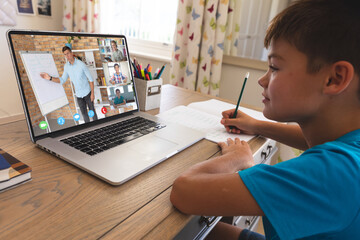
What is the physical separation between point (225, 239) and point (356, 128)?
1.82 ft

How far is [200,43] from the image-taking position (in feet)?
6.58

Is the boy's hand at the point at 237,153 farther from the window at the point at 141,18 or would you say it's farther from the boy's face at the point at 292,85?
the window at the point at 141,18

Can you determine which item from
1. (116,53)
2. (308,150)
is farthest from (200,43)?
(308,150)

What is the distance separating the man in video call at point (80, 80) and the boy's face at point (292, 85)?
0.50m

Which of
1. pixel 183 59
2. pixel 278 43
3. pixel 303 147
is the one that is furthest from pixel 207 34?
pixel 278 43

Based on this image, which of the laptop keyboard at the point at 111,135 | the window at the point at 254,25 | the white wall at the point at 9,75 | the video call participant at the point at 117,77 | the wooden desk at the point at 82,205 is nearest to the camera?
the wooden desk at the point at 82,205

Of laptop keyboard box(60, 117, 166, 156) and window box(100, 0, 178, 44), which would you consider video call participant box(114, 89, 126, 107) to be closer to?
laptop keyboard box(60, 117, 166, 156)

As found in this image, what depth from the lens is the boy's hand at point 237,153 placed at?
69cm

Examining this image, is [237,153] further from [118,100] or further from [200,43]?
[200,43]

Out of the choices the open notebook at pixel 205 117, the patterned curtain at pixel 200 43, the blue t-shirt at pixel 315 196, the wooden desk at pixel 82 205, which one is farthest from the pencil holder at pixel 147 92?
the patterned curtain at pixel 200 43

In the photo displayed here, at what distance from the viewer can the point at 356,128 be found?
0.56 m

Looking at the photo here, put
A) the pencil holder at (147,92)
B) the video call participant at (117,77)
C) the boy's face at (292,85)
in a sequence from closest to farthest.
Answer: the boy's face at (292,85) → the video call participant at (117,77) → the pencil holder at (147,92)

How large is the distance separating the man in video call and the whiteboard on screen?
1.0 inches

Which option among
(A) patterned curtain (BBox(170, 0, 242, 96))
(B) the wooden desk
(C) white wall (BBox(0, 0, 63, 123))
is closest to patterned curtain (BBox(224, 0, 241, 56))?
(A) patterned curtain (BBox(170, 0, 242, 96))
